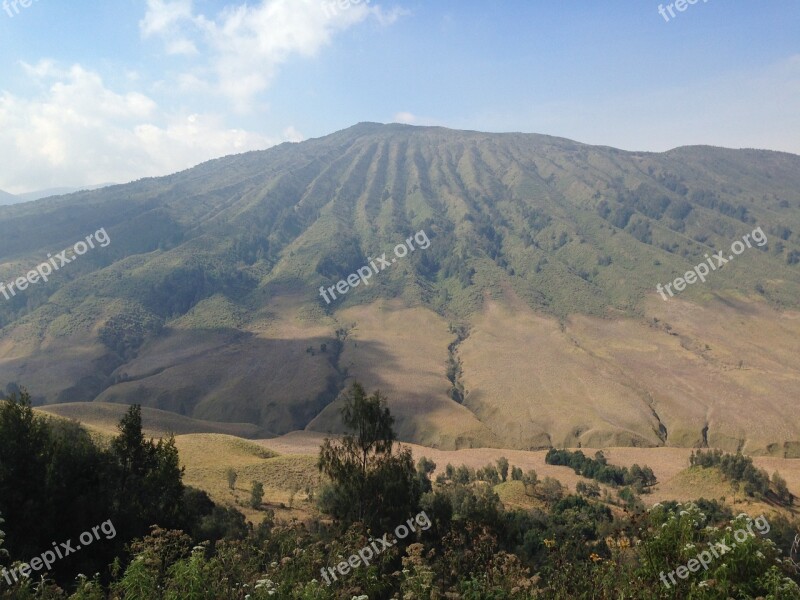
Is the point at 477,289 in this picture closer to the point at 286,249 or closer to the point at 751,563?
the point at 286,249

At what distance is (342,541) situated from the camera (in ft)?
41.6

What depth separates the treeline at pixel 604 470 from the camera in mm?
61750

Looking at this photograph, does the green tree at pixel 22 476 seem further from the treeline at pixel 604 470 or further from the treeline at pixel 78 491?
the treeline at pixel 604 470

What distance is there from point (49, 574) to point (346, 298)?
13727cm

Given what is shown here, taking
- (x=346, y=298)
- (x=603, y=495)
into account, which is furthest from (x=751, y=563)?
(x=346, y=298)

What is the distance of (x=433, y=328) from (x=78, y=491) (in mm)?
117344

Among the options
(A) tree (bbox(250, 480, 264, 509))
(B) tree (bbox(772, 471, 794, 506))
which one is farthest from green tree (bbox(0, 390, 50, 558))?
(B) tree (bbox(772, 471, 794, 506))

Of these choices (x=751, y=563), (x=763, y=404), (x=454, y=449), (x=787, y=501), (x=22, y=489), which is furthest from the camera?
(x=763, y=404)

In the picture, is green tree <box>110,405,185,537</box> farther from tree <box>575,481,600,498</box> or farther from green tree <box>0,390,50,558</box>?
tree <box>575,481,600,498</box>

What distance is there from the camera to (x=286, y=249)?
186250 mm

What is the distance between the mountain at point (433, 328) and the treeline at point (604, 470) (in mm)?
11623

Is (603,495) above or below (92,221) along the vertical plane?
below

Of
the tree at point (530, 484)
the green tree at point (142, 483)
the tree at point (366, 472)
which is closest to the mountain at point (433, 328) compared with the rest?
the tree at point (530, 484)

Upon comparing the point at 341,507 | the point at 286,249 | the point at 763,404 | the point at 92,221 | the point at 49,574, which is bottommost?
the point at 763,404
